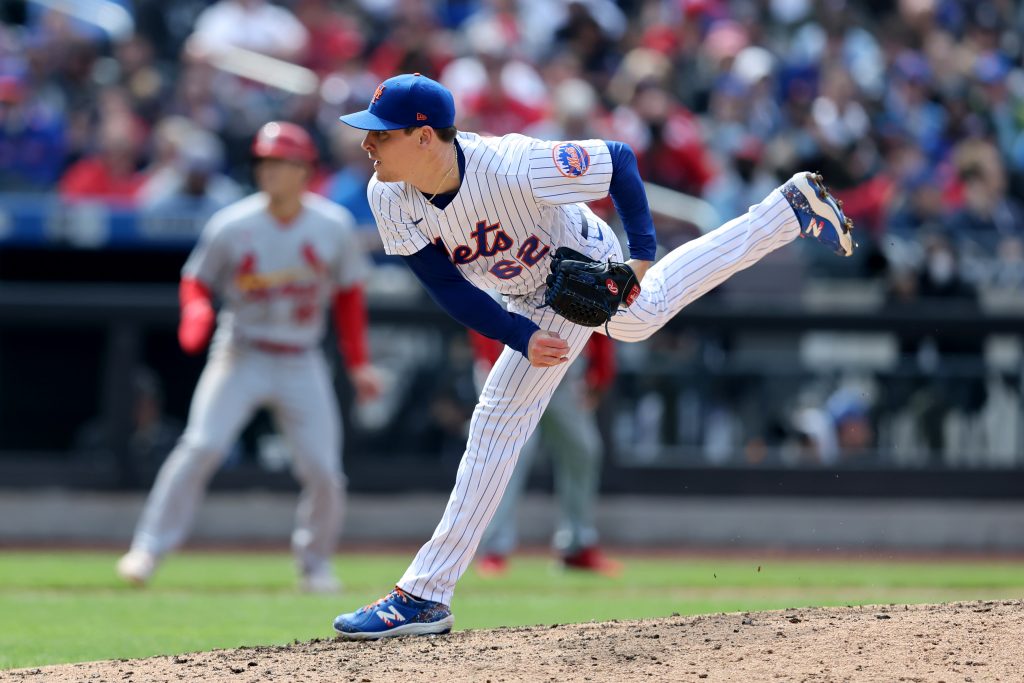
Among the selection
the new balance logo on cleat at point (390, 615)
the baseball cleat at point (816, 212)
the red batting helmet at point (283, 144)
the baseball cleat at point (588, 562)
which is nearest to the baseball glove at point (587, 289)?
the baseball cleat at point (816, 212)

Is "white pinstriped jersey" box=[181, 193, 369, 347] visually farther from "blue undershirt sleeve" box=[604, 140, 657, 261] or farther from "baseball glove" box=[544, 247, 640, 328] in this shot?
"baseball glove" box=[544, 247, 640, 328]

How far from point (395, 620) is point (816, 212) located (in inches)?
86.7

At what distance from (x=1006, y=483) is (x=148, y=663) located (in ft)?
24.3

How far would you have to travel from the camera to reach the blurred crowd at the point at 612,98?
1175cm

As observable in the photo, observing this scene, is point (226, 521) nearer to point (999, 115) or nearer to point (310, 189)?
point (310, 189)

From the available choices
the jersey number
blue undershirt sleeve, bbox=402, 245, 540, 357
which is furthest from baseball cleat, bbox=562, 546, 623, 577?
blue undershirt sleeve, bbox=402, 245, 540, 357

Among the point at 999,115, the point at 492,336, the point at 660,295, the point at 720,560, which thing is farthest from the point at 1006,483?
the point at 492,336

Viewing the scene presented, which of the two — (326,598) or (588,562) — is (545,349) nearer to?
(326,598)

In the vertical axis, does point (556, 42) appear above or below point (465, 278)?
above

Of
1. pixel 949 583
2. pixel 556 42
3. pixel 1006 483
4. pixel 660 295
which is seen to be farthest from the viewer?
pixel 556 42

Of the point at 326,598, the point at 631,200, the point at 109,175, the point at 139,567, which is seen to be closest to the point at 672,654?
the point at 631,200

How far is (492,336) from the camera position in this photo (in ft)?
16.9

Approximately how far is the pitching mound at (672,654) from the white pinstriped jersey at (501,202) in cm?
130

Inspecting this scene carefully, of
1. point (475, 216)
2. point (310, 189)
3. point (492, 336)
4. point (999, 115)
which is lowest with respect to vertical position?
point (492, 336)
